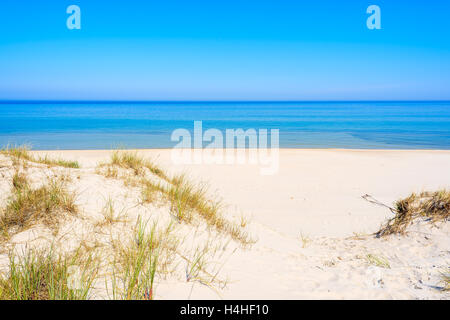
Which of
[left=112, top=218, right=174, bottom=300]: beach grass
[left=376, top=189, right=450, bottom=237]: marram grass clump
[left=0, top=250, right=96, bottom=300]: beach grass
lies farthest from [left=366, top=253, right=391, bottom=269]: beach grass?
[left=0, top=250, right=96, bottom=300]: beach grass

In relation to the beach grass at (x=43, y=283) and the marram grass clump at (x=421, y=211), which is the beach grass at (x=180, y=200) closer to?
the beach grass at (x=43, y=283)

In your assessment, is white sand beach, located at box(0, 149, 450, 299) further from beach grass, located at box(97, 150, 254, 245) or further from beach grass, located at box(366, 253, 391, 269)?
beach grass, located at box(97, 150, 254, 245)

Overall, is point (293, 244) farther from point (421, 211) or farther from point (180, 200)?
point (421, 211)

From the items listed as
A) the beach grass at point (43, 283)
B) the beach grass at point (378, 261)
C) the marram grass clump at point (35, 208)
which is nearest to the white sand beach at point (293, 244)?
the beach grass at point (378, 261)

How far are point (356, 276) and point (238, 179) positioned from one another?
7.75 m

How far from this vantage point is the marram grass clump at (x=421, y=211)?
5.02 metres

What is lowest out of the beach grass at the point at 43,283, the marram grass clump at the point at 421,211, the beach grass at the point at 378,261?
the beach grass at the point at 378,261

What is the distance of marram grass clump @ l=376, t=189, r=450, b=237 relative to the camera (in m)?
5.02

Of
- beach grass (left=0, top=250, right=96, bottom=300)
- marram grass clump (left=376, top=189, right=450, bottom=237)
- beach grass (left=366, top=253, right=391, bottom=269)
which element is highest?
marram grass clump (left=376, top=189, right=450, bottom=237)

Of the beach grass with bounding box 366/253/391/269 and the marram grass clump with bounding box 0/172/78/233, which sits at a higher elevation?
the marram grass clump with bounding box 0/172/78/233

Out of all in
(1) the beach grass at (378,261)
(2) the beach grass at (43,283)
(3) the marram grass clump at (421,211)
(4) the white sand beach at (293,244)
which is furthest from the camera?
(3) the marram grass clump at (421,211)
